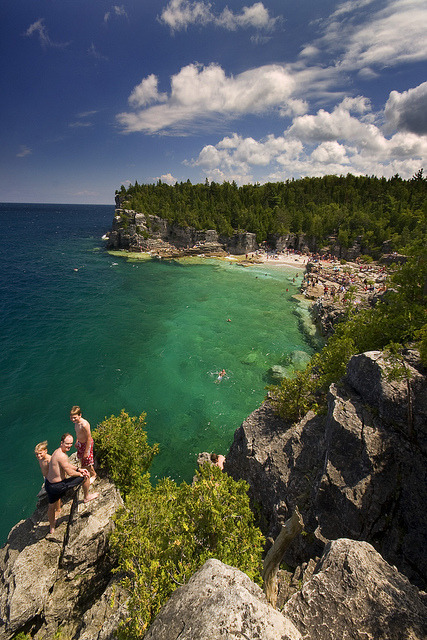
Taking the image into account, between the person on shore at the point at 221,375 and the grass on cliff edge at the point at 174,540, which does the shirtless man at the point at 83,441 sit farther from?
the person on shore at the point at 221,375

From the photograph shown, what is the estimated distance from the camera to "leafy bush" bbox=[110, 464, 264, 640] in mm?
7637

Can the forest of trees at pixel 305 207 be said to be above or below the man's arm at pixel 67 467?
above

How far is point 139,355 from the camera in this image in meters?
36.4

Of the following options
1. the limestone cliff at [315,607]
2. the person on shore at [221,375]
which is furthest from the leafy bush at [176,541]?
the person on shore at [221,375]

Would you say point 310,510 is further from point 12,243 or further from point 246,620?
point 12,243

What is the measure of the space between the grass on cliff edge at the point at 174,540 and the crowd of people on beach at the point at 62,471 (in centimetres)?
215

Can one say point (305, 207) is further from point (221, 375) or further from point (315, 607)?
point (315, 607)

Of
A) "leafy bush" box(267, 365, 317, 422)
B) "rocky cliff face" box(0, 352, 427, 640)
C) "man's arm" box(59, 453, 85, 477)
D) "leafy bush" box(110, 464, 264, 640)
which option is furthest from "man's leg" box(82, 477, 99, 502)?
"leafy bush" box(267, 365, 317, 422)

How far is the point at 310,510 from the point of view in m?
12.1

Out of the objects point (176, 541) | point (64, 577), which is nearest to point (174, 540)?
point (176, 541)

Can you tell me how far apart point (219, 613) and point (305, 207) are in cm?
13277

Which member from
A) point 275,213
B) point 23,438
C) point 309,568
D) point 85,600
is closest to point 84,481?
point 85,600

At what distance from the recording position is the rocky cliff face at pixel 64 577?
844 centimetres

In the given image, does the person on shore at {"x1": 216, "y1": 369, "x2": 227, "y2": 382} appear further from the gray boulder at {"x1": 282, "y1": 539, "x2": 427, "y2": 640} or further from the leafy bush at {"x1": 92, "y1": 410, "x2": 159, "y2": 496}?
the gray boulder at {"x1": 282, "y1": 539, "x2": 427, "y2": 640}
